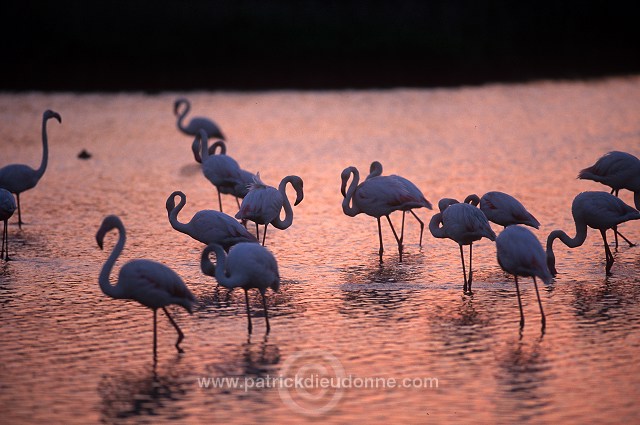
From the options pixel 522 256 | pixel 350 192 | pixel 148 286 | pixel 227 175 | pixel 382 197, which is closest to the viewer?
pixel 148 286

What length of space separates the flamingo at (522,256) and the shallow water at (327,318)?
41 centimetres

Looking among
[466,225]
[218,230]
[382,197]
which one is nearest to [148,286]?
[218,230]

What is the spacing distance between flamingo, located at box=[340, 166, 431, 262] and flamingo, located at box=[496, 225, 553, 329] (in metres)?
2.38

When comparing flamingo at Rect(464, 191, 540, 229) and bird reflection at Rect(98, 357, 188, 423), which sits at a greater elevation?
flamingo at Rect(464, 191, 540, 229)

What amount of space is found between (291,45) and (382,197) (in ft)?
65.6

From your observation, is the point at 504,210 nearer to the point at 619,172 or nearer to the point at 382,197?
the point at 382,197

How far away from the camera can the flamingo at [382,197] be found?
1071 centimetres

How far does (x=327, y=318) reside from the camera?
27.9 ft

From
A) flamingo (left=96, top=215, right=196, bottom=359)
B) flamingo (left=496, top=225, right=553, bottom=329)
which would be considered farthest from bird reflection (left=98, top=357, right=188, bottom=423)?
flamingo (left=496, top=225, right=553, bottom=329)

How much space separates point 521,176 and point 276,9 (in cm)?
1977

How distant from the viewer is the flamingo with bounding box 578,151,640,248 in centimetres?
1083

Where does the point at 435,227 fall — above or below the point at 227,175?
below

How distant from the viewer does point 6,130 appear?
864 inches

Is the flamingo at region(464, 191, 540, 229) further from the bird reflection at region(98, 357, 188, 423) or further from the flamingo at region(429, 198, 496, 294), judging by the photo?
the bird reflection at region(98, 357, 188, 423)
